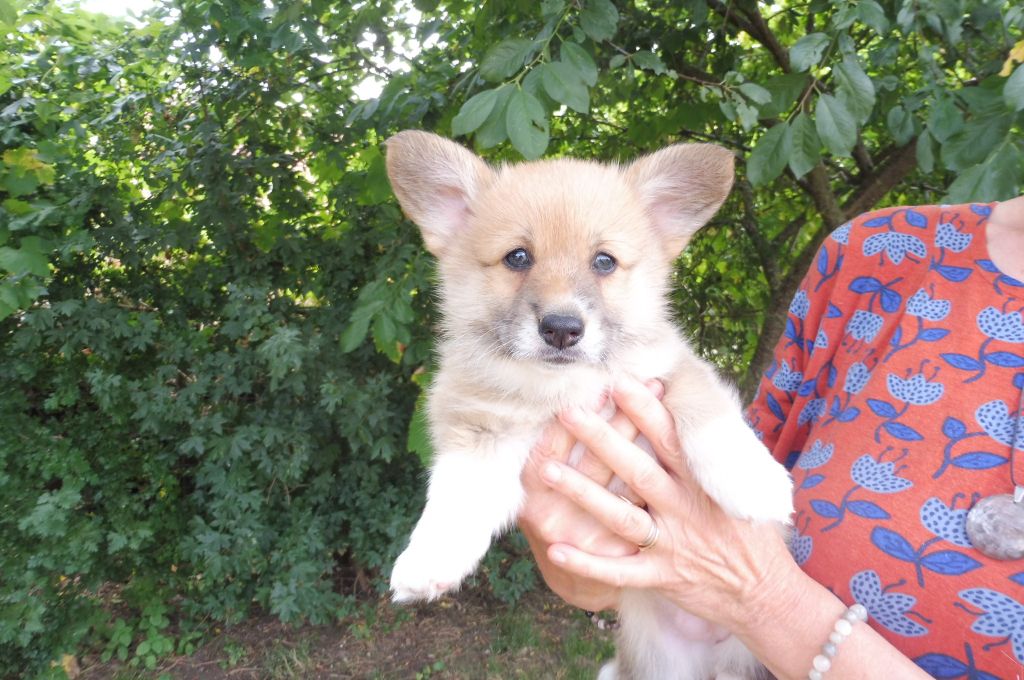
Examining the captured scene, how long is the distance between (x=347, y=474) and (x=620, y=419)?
2.31 m

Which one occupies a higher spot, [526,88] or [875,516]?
[526,88]

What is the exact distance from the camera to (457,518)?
1.46 metres

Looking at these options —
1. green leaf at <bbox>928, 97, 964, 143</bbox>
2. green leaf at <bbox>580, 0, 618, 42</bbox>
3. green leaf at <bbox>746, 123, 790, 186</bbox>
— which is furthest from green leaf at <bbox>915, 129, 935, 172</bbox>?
green leaf at <bbox>580, 0, 618, 42</bbox>

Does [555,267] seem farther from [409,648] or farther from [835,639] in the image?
[409,648]

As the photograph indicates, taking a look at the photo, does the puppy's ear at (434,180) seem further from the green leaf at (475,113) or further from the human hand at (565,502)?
the human hand at (565,502)

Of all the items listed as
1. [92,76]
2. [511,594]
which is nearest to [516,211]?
[92,76]

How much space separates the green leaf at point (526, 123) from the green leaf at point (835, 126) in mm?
669

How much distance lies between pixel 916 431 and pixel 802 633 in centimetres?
46

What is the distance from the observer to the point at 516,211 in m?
1.76

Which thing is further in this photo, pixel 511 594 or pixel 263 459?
pixel 511 594

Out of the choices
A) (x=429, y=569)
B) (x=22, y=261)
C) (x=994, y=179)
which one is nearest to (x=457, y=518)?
(x=429, y=569)

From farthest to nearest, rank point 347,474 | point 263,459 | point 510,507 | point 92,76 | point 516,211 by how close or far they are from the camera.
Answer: point 347,474, point 263,459, point 92,76, point 516,211, point 510,507

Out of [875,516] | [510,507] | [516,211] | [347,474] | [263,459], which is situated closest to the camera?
[875,516]

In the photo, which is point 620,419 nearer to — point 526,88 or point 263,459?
point 526,88
